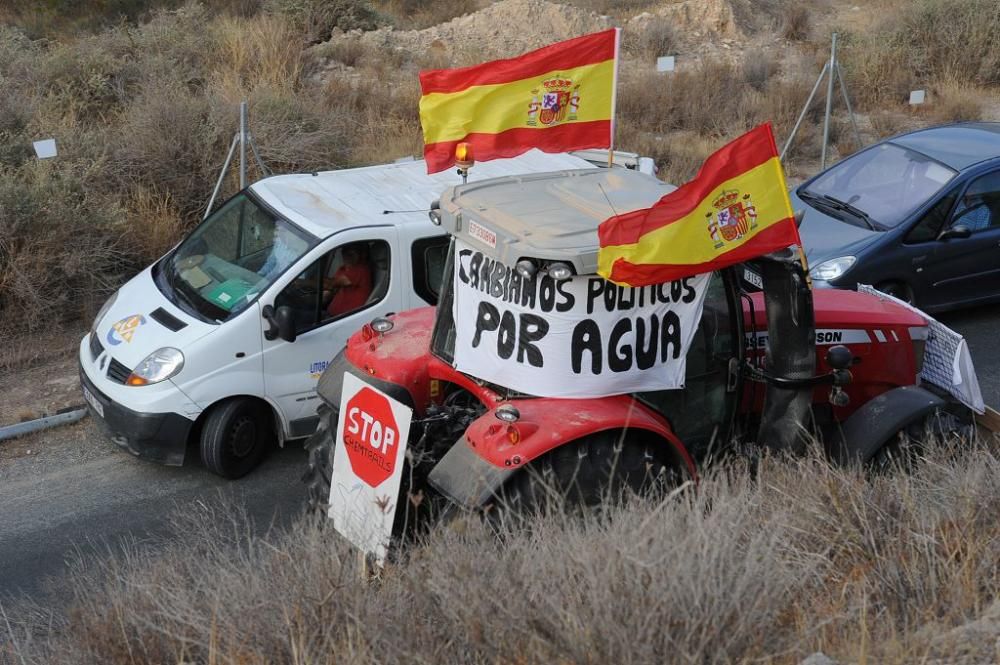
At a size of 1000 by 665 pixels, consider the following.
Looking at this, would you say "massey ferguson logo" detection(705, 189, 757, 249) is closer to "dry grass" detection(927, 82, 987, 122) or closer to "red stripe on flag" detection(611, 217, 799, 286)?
"red stripe on flag" detection(611, 217, 799, 286)

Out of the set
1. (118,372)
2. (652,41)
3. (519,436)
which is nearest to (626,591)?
(519,436)

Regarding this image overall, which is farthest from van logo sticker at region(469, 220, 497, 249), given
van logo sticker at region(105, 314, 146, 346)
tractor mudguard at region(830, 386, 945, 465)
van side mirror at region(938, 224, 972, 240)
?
van side mirror at region(938, 224, 972, 240)

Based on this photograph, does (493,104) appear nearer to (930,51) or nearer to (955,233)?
(955,233)

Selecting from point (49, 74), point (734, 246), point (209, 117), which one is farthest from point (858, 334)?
point (49, 74)

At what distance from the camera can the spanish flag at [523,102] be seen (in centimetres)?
→ 706

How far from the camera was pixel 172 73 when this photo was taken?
14.1m

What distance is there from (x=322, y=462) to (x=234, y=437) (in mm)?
1615

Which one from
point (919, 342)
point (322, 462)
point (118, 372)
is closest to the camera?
point (322, 462)

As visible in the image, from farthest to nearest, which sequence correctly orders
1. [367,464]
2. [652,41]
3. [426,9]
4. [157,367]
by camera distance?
[426,9]
[652,41]
[157,367]
[367,464]

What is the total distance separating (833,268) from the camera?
946 cm

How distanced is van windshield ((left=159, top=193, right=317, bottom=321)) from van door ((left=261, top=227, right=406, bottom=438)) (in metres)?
0.18

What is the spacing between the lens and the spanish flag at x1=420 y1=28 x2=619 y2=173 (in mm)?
7062

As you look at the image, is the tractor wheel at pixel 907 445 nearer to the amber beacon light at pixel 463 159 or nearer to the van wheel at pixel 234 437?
the amber beacon light at pixel 463 159

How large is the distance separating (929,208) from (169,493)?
22.0 ft
